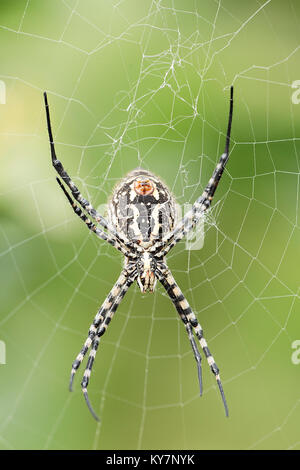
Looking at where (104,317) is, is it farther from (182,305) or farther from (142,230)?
(142,230)

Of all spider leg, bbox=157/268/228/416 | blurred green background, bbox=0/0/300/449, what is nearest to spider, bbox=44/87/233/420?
spider leg, bbox=157/268/228/416

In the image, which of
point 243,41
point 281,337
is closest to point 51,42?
point 243,41

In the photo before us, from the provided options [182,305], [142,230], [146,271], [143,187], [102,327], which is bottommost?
[102,327]

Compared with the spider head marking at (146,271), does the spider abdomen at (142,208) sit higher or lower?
higher

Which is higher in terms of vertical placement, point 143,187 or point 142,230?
point 143,187

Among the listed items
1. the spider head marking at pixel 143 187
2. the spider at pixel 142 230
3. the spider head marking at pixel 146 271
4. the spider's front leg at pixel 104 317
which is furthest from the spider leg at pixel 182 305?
the spider head marking at pixel 143 187

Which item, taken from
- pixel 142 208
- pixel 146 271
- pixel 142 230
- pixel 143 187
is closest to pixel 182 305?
pixel 146 271

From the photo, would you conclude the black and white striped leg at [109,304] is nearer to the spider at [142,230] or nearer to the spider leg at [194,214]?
Result: the spider at [142,230]
